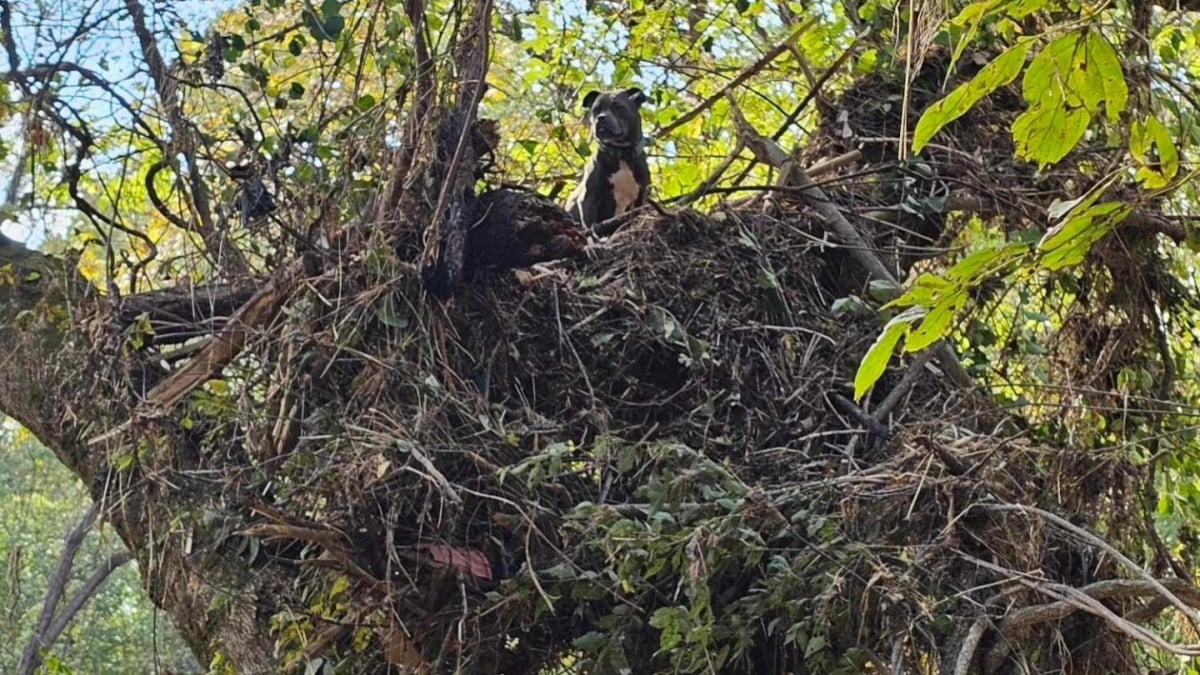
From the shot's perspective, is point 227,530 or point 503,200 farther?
point 503,200

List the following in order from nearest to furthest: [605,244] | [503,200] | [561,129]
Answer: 1. [503,200]
2. [605,244]
3. [561,129]

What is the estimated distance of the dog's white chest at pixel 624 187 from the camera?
6004 millimetres

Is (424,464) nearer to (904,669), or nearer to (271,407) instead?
(271,407)

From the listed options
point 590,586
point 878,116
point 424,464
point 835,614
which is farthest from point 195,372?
point 878,116

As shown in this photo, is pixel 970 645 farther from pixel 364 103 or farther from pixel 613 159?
pixel 613 159

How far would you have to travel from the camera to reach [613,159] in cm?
614

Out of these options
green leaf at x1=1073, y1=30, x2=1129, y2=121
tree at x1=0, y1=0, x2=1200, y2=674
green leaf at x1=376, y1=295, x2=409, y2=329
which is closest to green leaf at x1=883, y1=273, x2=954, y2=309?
green leaf at x1=1073, y1=30, x2=1129, y2=121

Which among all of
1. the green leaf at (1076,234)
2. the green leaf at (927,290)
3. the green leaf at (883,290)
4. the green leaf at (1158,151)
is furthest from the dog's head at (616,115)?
the green leaf at (1076,234)

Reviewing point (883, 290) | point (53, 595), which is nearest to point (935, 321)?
point (883, 290)

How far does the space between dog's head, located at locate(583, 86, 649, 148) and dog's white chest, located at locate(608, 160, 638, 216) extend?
0.12 m

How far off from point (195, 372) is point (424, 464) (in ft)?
3.18

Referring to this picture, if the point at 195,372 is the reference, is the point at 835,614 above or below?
below

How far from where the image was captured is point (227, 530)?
3.55m

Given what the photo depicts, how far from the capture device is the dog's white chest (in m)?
6.00
